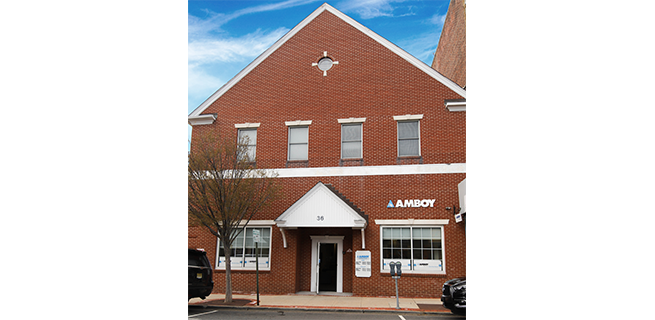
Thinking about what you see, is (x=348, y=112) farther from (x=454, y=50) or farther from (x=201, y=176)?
(x=454, y=50)

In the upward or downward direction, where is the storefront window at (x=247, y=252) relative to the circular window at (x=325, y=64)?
downward

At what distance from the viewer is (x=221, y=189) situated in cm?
1314

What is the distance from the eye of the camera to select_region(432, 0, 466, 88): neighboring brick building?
20.9m

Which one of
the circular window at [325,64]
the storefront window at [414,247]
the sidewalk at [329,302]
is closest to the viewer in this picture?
the sidewalk at [329,302]

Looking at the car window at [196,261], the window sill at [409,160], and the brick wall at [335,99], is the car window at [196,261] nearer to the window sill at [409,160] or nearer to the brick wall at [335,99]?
the brick wall at [335,99]

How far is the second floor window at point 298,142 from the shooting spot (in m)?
16.1

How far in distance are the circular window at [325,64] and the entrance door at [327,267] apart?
716 cm

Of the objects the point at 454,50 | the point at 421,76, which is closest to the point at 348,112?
the point at 421,76

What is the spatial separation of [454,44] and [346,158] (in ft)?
39.1

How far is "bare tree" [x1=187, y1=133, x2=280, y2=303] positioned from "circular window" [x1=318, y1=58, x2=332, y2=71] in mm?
5051

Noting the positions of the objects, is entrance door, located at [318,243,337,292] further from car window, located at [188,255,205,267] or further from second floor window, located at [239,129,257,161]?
car window, located at [188,255,205,267]

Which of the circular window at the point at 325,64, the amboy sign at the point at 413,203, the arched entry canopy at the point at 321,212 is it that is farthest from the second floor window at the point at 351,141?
the circular window at the point at 325,64

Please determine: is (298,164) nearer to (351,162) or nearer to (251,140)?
(351,162)
